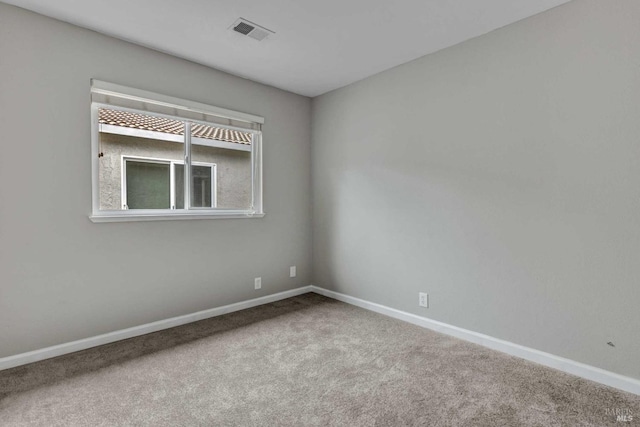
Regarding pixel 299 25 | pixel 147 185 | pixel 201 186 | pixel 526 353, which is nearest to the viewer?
pixel 526 353

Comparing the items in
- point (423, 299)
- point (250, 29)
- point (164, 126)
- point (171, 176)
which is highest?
point (250, 29)

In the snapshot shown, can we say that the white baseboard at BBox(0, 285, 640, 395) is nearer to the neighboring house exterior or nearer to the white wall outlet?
the white wall outlet

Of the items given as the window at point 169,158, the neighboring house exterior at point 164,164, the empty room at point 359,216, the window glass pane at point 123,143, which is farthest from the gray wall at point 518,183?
the window glass pane at point 123,143

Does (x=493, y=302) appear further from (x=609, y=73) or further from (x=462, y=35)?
(x=462, y=35)

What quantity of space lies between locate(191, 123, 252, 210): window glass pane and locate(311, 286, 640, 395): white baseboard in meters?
1.90

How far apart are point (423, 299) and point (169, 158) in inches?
108

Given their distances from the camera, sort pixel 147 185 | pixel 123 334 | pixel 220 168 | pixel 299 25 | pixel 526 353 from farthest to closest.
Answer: pixel 220 168
pixel 147 185
pixel 123 334
pixel 299 25
pixel 526 353

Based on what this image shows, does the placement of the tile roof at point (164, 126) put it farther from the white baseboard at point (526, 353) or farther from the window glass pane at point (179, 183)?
the white baseboard at point (526, 353)

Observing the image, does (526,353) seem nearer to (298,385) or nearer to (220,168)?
(298,385)

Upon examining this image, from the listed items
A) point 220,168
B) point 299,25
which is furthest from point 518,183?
point 220,168

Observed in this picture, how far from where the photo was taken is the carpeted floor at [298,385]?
1667 mm

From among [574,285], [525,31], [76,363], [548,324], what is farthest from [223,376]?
[525,31]

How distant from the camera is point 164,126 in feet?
9.55

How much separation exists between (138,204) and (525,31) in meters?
3.39
